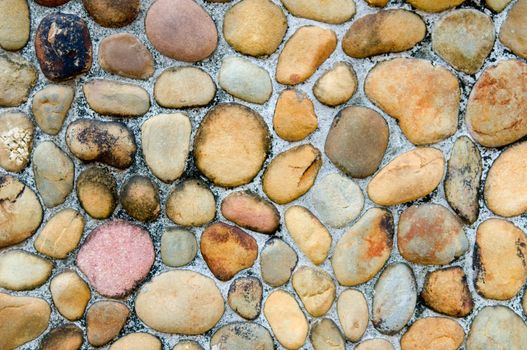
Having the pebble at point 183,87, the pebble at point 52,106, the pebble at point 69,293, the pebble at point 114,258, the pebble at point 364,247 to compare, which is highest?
the pebble at point 183,87

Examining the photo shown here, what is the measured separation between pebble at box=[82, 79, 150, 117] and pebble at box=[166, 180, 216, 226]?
5.8 inches

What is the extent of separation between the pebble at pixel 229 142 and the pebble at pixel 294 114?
0.03m

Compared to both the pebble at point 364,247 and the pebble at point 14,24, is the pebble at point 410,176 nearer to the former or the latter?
the pebble at point 364,247

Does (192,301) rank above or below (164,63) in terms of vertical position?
below

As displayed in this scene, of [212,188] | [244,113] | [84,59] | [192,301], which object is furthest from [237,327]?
[84,59]

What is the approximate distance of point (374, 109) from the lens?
3.09ft

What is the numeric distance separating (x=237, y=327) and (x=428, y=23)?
0.59 metres

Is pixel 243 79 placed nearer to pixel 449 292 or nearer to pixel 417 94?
pixel 417 94

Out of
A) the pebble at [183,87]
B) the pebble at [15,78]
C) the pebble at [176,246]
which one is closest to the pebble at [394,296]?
the pebble at [176,246]

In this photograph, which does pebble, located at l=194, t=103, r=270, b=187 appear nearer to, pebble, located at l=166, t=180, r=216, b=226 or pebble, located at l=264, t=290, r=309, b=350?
pebble, located at l=166, t=180, r=216, b=226

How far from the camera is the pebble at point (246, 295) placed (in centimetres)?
95

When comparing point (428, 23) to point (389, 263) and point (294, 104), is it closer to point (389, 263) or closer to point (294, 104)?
point (294, 104)

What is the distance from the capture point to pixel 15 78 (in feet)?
2.99

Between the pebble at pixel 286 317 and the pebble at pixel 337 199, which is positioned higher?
the pebble at pixel 337 199
